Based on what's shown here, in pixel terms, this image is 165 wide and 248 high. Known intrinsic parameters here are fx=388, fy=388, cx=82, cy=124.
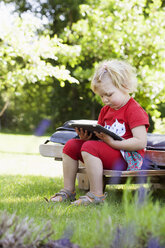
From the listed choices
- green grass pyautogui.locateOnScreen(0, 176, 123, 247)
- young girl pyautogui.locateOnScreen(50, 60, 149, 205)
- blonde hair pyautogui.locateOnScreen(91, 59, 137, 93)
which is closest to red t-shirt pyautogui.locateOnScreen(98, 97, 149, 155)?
young girl pyautogui.locateOnScreen(50, 60, 149, 205)

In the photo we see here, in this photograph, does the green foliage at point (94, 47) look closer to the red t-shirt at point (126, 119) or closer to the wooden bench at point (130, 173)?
the wooden bench at point (130, 173)

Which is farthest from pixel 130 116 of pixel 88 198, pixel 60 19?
pixel 60 19

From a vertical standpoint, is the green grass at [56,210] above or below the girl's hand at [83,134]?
below

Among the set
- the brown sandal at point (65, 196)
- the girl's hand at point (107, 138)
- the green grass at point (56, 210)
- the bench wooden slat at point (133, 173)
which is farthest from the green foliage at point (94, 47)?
the bench wooden slat at point (133, 173)

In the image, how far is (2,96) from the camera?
30.3m

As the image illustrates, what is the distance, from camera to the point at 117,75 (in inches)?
140

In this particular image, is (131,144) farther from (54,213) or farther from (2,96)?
(2,96)

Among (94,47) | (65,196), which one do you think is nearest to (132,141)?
(65,196)

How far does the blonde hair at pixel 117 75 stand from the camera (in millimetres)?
3545

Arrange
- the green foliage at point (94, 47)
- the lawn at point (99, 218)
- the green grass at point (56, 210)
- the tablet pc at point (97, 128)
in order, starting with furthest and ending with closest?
1. the green foliage at point (94, 47)
2. the tablet pc at point (97, 128)
3. the green grass at point (56, 210)
4. the lawn at point (99, 218)

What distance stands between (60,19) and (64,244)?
74.6 feet

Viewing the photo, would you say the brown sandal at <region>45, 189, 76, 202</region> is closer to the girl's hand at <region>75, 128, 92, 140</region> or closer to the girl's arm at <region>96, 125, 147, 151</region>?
the girl's hand at <region>75, 128, 92, 140</region>

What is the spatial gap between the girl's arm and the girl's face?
321 millimetres

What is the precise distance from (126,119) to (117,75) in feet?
1.36
